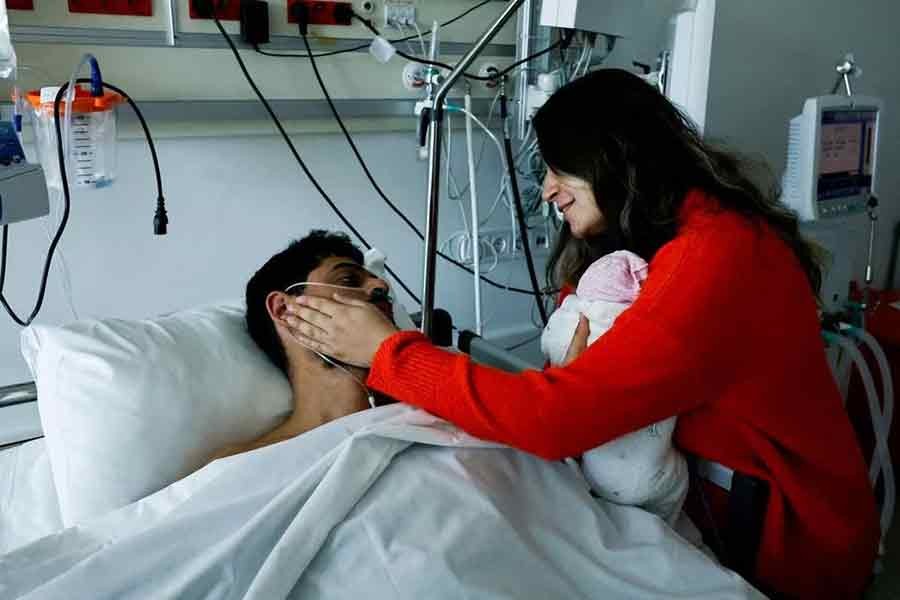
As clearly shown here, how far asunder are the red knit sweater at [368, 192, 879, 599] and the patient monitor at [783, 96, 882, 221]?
774 mm

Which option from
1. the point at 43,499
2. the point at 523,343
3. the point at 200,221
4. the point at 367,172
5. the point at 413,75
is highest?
the point at 413,75

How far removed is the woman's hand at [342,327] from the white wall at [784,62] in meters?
1.09

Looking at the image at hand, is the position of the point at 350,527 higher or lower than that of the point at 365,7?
lower

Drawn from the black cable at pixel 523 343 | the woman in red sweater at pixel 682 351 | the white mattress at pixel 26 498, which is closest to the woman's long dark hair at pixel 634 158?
the woman in red sweater at pixel 682 351

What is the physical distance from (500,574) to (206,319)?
78cm

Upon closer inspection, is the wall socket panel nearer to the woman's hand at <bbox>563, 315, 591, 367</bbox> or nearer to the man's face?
the man's face

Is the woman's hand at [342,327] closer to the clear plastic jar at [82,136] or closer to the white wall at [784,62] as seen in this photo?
the clear plastic jar at [82,136]

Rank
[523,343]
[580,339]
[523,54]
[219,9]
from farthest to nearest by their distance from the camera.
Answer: [523,343] < [523,54] < [219,9] < [580,339]

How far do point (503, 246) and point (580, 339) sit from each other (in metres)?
1.19

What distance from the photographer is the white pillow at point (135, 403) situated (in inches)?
51.0

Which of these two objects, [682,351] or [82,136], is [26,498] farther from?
[682,351]

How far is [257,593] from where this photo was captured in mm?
960

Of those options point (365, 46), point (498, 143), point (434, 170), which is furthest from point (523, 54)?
point (434, 170)

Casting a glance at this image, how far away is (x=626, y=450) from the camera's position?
1264mm
